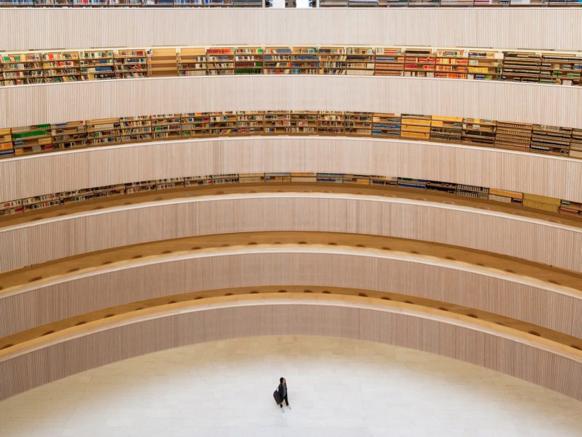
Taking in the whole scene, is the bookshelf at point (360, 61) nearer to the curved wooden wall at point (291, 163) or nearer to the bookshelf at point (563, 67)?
the curved wooden wall at point (291, 163)

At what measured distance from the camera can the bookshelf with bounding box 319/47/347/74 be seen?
14.6 metres

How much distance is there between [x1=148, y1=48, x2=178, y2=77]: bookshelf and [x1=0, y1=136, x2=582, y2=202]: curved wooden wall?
1694 millimetres

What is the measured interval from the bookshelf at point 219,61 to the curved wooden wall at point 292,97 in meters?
0.85

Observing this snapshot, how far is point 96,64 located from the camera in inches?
541

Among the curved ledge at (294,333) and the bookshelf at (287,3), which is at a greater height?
the bookshelf at (287,3)

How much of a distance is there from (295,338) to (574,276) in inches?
214

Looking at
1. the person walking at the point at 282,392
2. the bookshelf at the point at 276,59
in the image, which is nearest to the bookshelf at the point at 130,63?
the bookshelf at the point at 276,59

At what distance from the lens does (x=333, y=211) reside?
565 inches

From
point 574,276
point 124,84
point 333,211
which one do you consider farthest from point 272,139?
point 574,276

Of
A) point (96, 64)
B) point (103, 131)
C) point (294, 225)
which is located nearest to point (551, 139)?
point (294, 225)

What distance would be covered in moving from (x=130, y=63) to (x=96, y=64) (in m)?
0.63

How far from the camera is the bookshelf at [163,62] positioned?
14.2 meters

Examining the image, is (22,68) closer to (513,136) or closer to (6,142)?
(6,142)

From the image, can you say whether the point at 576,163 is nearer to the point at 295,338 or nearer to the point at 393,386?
the point at 393,386
